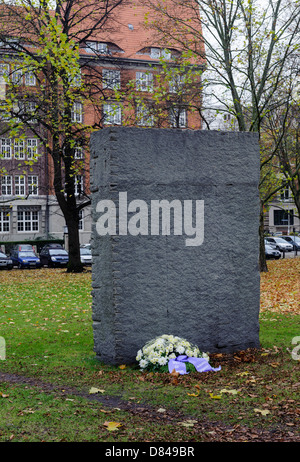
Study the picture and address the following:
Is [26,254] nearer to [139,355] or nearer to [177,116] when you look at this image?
[177,116]

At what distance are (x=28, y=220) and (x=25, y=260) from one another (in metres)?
17.9

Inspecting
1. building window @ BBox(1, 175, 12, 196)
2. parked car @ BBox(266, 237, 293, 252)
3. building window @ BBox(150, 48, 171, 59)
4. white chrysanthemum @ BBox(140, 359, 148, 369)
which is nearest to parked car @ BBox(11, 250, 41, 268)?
building window @ BBox(1, 175, 12, 196)

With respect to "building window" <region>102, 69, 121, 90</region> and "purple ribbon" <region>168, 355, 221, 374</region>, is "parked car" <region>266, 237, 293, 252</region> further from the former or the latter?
"purple ribbon" <region>168, 355, 221, 374</region>

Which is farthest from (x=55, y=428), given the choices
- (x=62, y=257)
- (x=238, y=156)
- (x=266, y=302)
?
(x=62, y=257)

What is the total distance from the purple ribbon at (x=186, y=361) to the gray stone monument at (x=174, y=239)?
0.51 m

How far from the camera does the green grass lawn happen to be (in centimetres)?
470

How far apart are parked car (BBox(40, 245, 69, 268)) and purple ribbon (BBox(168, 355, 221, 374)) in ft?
96.9

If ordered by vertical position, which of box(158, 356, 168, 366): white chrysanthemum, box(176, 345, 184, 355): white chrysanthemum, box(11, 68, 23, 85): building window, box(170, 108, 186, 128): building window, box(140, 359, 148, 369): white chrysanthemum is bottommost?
box(140, 359, 148, 369): white chrysanthemum

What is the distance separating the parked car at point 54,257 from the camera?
1415 inches

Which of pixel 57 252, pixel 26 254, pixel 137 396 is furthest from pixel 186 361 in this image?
pixel 26 254

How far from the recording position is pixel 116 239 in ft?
23.6

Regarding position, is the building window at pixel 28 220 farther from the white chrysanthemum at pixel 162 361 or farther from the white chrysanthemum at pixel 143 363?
the white chrysanthemum at pixel 162 361
